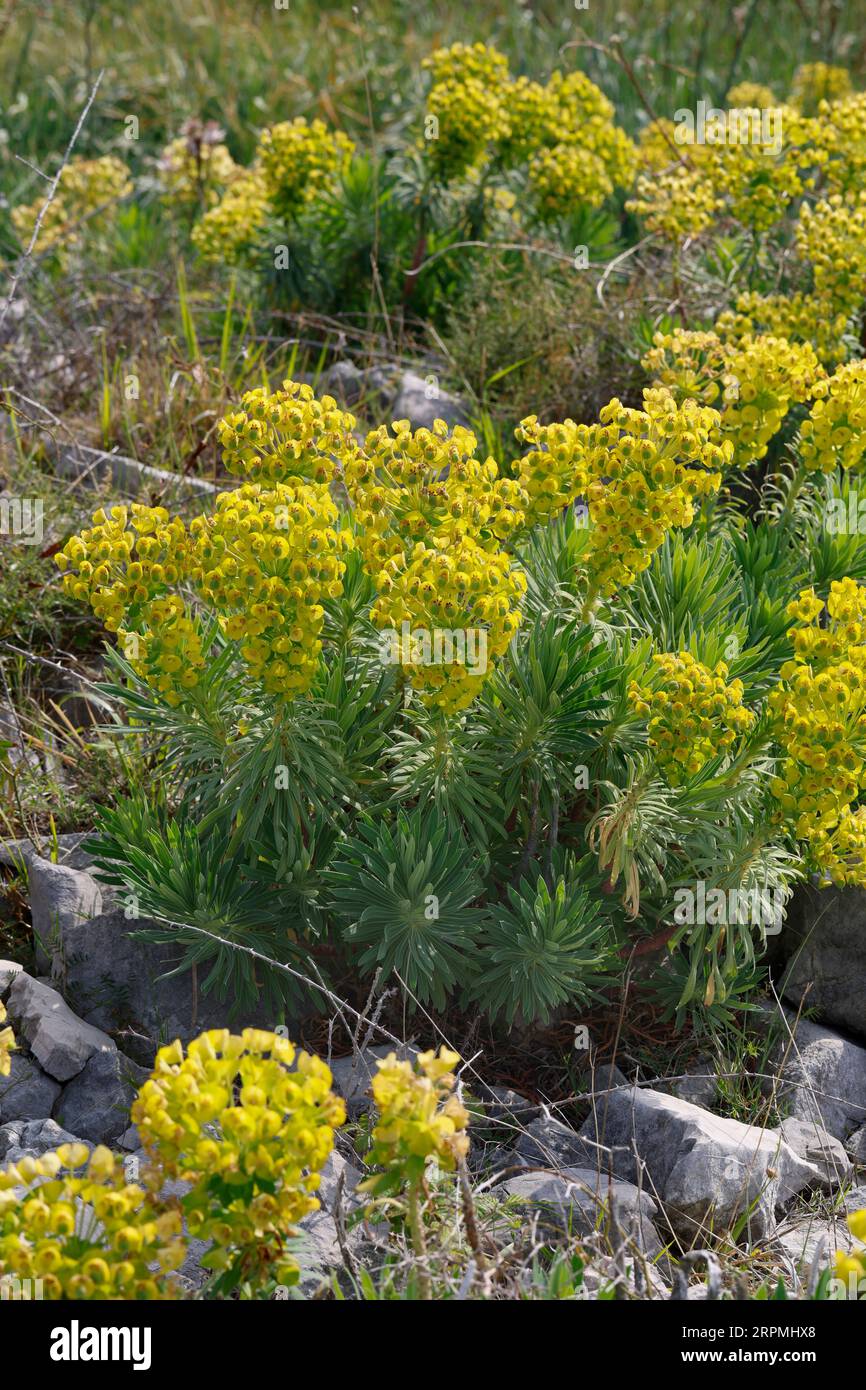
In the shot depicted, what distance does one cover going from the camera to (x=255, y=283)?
5.52 m

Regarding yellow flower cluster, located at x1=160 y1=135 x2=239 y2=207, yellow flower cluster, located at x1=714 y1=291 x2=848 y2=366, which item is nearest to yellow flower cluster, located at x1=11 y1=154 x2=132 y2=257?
yellow flower cluster, located at x1=160 y1=135 x2=239 y2=207

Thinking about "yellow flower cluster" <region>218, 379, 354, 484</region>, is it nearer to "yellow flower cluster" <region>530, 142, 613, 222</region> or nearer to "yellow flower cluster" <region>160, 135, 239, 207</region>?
"yellow flower cluster" <region>530, 142, 613, 222</region>

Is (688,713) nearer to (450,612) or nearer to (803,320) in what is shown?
(450,612)

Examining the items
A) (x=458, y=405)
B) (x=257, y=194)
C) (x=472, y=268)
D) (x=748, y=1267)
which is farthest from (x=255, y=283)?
(x=748, y=1267)

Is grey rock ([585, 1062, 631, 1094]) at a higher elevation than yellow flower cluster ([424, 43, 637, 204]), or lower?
lower

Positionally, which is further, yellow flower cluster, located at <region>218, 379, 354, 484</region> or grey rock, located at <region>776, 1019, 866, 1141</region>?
grey rock, located at <region>776, 1019, 866, 1141</region>

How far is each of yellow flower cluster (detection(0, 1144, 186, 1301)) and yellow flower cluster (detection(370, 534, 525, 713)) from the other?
0.99m

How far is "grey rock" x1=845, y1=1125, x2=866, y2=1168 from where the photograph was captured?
2898mm

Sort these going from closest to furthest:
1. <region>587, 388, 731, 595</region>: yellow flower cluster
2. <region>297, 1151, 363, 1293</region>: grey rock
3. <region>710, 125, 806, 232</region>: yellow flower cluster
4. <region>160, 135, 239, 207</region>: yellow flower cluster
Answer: <region>297, 1151, 363, 1293</region>: grey rock, <region>587, 388, 731, 595</region>: yellow flower cluster, <region>710, 125, 806, 232</region>: yellow flower cluster, <region>160, 135, 239, 207</region>: yellow flower cluster

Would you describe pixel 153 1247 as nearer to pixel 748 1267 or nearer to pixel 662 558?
pixel 748 1267

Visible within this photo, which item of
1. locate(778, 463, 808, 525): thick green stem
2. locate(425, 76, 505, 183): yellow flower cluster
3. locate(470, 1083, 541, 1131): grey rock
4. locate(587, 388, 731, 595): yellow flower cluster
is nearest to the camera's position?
locate(587, 388, 731, 595): yellow flower cluster

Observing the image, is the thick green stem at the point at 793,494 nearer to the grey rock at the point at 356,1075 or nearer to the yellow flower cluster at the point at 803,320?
the yellow flower cluster at the point at 803,320

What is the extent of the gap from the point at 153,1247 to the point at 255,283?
4.39 m

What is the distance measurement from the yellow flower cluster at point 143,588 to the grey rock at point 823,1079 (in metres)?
1.55
